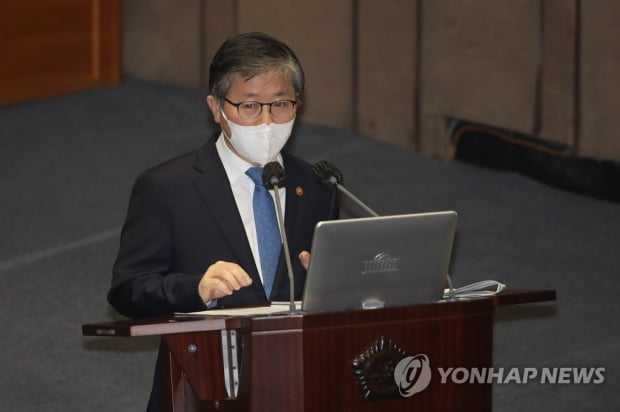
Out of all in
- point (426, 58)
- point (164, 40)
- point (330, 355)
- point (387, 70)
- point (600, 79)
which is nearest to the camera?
point (330, 355)

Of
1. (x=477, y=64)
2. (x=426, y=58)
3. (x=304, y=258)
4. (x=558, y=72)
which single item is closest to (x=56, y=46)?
(x=426, y=58)

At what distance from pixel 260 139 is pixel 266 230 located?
0.21 meters

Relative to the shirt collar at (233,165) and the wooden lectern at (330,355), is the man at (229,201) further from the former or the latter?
the wooden lectern at (330,355)

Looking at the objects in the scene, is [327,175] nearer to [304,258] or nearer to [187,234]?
[304,258]

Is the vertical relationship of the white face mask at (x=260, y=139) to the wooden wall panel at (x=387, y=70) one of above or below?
above

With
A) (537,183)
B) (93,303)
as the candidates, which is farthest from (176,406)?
(537,183)

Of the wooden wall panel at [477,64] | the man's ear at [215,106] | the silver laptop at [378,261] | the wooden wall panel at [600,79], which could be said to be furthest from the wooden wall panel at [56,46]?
the silver laptop at [378,261]

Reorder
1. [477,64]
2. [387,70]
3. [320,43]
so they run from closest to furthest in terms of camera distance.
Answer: [477,64], [387,70], [320,43]

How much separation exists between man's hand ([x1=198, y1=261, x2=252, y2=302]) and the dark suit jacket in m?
0.18

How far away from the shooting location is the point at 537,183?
6.24 m

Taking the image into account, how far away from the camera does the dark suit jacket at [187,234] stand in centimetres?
262

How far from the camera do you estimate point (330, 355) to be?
2.29m

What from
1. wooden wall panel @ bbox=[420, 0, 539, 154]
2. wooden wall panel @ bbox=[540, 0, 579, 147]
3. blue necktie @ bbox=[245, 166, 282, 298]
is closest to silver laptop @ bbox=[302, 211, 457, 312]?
blue necktie @ bbox=[245, 166, 282, 298]
